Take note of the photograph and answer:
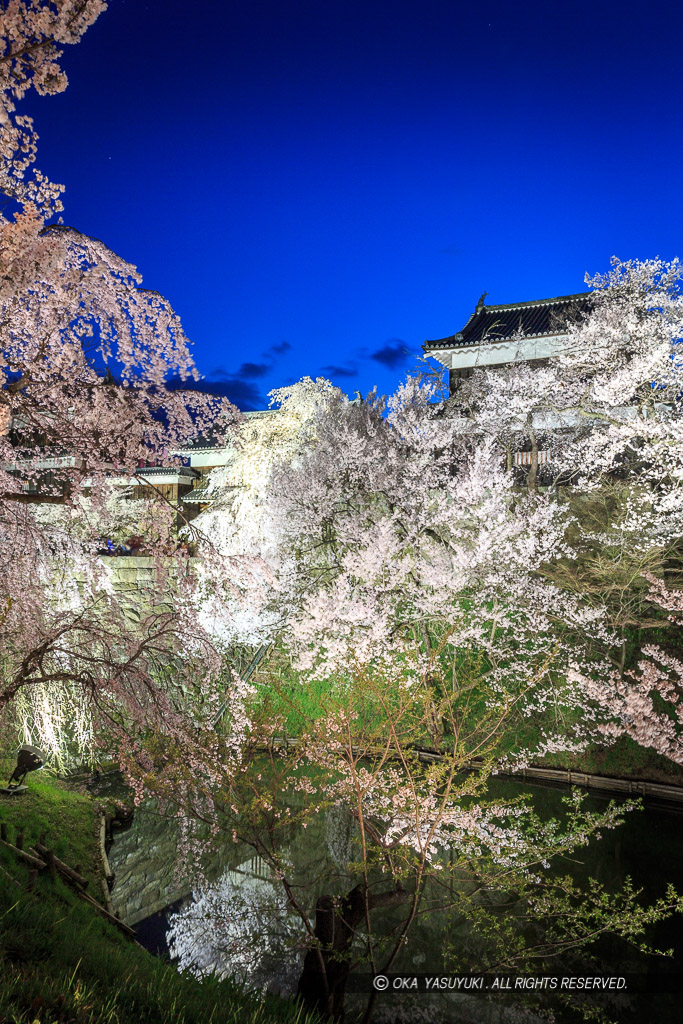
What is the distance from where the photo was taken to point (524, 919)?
24.4 ft

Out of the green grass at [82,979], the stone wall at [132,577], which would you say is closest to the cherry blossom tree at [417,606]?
the green grass at [82,979]

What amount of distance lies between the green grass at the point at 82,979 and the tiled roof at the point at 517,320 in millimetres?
18955

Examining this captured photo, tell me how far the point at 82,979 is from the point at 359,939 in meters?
4.78

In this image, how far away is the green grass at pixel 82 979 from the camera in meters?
3.31

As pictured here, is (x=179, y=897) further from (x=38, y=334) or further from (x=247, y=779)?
(x=38, y=334)

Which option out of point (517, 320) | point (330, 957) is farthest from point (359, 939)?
point (517, 320)

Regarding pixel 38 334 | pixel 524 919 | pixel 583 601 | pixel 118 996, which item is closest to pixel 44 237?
pixel 38 334

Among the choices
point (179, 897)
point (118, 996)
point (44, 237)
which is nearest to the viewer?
point (118, 996)

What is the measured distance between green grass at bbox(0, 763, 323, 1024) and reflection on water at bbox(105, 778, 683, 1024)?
1.08 m

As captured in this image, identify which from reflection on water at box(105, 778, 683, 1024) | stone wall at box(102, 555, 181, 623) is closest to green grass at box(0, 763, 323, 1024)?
reflection on water at box(105, 778, 683, 1024)

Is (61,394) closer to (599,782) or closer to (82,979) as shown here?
(82,979)

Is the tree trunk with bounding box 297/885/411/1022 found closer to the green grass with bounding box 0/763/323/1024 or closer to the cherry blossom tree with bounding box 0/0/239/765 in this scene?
the green grass with bounding box 0/763/323/1024

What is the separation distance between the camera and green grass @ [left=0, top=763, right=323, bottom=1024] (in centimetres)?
331

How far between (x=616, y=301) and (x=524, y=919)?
1508cm
